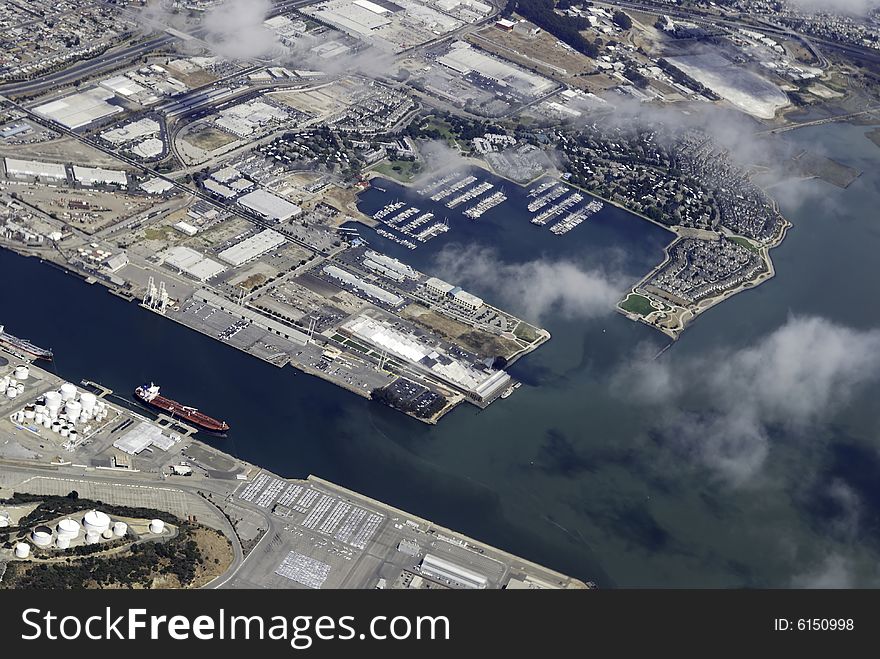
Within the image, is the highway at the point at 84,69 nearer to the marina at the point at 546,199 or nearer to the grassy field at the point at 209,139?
the grassy field at the point at 209,139

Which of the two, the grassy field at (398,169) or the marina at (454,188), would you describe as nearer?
the marina at (454,188)

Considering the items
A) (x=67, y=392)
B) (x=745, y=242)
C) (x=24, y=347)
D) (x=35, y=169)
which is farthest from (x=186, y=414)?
(x=745, y=242)

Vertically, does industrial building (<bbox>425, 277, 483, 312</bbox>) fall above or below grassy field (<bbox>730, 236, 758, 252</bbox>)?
above

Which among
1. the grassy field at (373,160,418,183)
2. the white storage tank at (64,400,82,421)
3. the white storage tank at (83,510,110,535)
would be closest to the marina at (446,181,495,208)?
the grassy field at (373,160,418,183)

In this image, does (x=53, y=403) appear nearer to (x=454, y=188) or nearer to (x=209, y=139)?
(x=209, y=139)

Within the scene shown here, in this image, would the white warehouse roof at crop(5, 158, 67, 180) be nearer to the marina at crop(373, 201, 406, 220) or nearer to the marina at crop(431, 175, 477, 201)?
the marina at crop(373, 201, 406, 220)

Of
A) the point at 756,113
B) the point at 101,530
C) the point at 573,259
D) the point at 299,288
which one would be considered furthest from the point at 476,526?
the point at 756,113

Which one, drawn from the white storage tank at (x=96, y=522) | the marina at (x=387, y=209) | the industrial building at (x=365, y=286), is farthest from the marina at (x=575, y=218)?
the white storage tank at (x=96, y=522)
